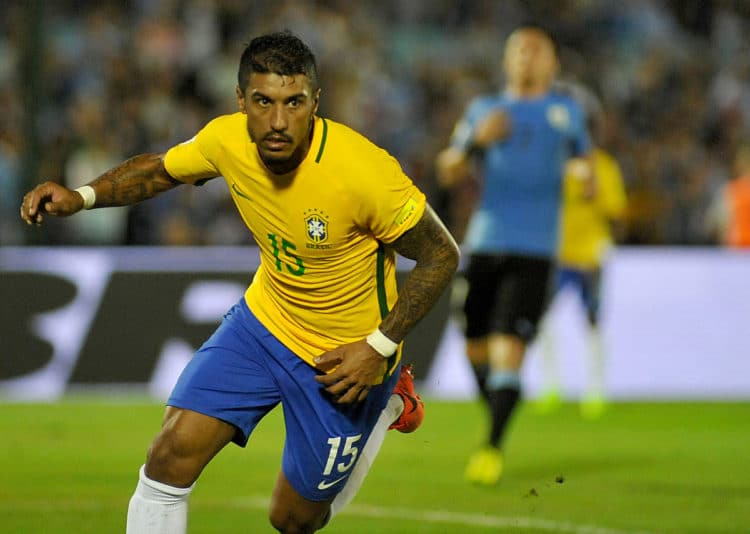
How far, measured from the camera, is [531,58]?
8289 mm

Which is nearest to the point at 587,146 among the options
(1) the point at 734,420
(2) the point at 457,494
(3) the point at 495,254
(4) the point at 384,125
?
(3) the point at 495,254

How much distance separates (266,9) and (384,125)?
2.02 metres

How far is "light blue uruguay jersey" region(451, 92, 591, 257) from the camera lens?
27.7ft

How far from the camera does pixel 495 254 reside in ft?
27.6

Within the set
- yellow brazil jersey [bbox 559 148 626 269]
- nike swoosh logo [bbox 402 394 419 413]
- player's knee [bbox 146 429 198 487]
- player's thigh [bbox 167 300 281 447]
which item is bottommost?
yellow brazil jersey [bbox 559 148 626 269]

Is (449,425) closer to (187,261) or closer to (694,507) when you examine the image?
(187,261)

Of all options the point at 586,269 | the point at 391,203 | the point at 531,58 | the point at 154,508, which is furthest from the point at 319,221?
the point at 586,269

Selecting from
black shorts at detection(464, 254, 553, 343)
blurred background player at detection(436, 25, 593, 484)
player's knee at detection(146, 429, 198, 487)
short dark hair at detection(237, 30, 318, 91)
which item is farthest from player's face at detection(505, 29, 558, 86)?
player's knee at detection(146, 429, 198, 487)

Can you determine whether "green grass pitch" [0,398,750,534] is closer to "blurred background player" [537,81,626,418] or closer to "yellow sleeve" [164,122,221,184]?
"blurred background player" [537,81,626,418]

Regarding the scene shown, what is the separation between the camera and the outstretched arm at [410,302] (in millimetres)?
4863

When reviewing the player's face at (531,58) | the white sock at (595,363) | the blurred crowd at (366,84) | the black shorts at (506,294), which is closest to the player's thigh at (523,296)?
the black shorts at (506,294)

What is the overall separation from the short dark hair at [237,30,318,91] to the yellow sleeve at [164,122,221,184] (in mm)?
397

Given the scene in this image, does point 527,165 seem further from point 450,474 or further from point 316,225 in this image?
point 316,225

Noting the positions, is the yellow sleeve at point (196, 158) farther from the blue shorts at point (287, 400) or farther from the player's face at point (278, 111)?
the blue shorts at point (287, 400)
